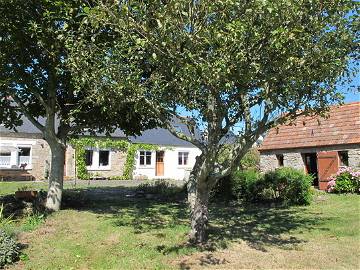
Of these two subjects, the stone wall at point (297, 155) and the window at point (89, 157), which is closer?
the stone wall at point (297, 155)

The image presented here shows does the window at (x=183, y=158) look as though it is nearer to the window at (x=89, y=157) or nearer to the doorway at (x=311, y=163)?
the window at (x=89, y=157)

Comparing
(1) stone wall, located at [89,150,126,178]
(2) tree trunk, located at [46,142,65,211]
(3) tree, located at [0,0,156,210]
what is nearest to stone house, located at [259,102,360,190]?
(3) tree, located at [0,0,156,210]

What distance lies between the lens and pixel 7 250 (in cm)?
763

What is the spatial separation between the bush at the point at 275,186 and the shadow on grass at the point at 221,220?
0.89 m

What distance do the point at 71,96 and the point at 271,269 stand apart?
28.6 feet

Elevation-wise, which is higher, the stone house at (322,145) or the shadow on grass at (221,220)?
the stone house at (322,145)

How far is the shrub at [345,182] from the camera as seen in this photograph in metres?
17.6

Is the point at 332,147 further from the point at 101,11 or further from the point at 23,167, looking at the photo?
the point at 23,167

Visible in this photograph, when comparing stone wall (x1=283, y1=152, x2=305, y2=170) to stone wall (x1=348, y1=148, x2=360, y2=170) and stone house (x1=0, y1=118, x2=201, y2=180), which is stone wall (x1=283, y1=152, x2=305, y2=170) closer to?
stone wall (x1=348, y1=148, x2=360, y2=170)

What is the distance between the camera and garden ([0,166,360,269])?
7484 millimetres

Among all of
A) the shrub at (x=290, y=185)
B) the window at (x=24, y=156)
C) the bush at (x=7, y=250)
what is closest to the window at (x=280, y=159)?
the shrub at (x=290, y=185)

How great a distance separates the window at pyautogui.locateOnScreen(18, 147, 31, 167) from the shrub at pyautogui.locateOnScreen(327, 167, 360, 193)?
72.2 ft

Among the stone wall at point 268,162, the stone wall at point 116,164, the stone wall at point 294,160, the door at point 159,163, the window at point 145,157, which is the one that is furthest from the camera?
the door at point 159,163

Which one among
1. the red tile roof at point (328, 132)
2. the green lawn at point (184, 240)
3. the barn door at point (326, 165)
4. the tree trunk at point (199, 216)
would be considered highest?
the red tile roof at point (328, 132)
